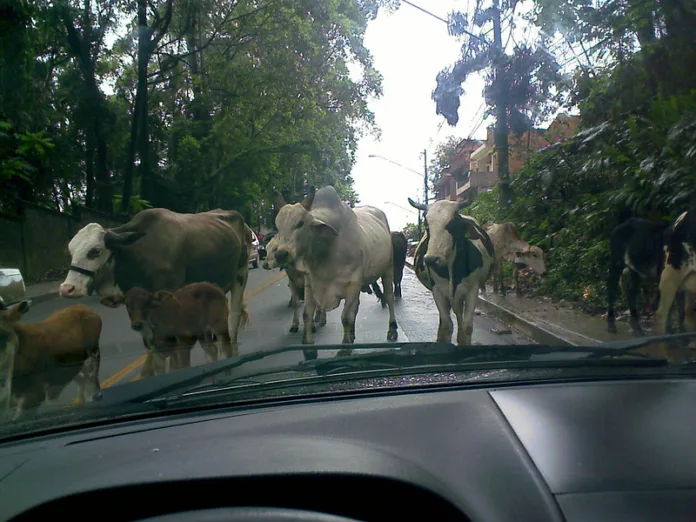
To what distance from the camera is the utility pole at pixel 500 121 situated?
52.6 ft

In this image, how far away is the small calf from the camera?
4652mm

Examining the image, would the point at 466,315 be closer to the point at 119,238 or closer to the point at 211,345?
the point at 211,345

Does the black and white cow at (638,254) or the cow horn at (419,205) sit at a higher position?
the cow horn at (419,205)

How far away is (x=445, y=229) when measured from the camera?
7227mm

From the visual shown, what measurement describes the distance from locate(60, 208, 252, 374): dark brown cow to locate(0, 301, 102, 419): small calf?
1.25ft

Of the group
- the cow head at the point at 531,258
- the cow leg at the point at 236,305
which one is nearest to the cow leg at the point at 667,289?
the cow leg at the point at 236,305

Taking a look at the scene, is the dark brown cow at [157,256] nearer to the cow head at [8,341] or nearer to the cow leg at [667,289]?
the cow head at [8,341]

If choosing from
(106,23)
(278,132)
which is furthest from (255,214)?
(106,23)

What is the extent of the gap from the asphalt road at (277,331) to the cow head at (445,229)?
70.9 inches

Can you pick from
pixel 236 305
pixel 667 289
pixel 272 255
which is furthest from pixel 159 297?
pixel 667 289

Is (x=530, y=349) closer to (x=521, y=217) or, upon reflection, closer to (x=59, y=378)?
(x=59, y=378)

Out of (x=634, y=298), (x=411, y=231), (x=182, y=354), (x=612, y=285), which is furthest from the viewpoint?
(x=411, y=231)

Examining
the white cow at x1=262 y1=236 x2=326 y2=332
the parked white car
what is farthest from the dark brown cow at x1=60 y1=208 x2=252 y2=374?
the parked white car

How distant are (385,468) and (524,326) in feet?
28.8
